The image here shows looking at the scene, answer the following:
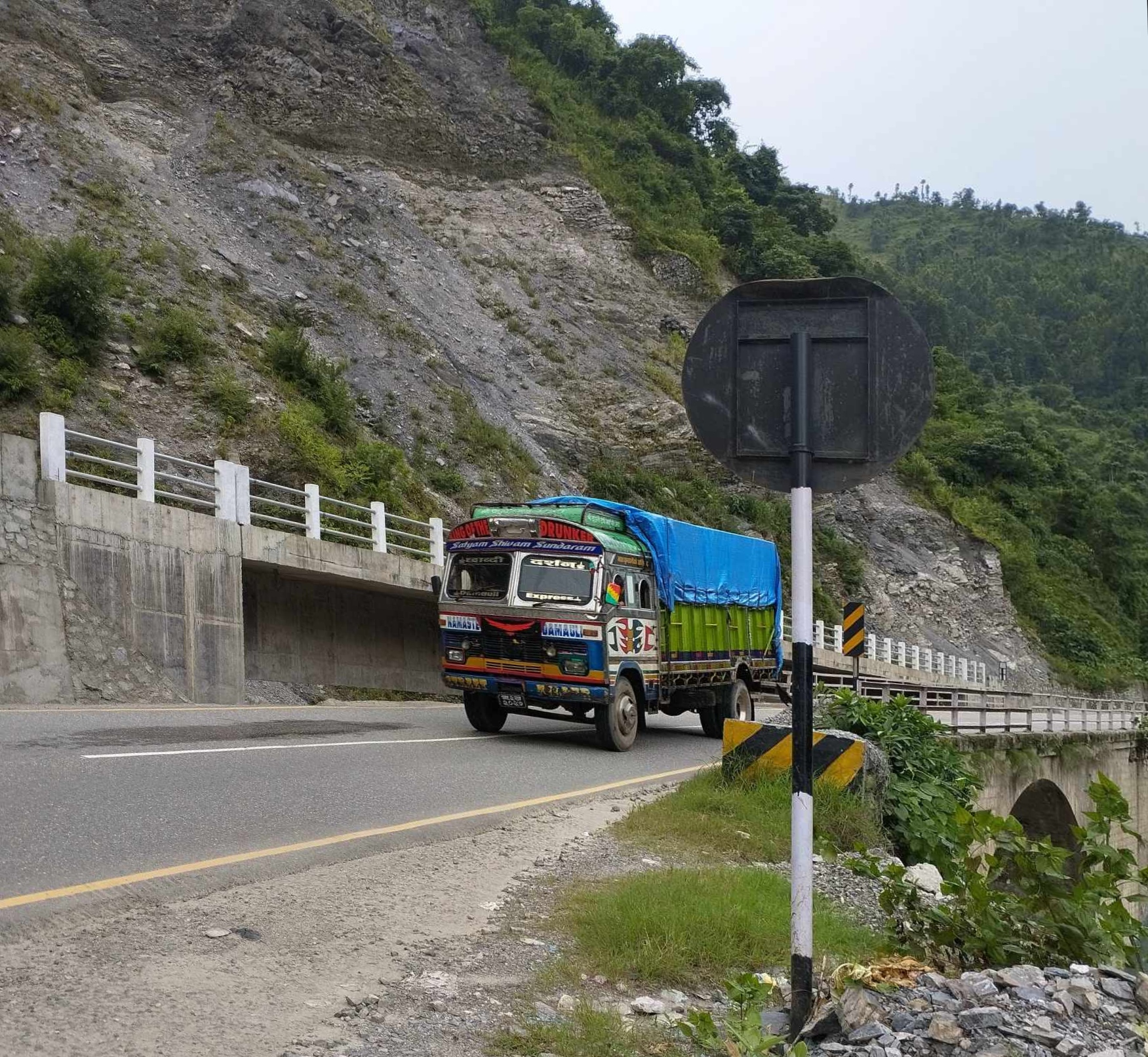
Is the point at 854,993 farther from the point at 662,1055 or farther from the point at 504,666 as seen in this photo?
the point at 504,666

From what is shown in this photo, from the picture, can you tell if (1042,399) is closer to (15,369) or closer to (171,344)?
(171,344)

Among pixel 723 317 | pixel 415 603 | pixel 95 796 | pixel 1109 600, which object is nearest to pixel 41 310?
pixel 415 603

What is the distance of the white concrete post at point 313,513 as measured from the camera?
66.3ft

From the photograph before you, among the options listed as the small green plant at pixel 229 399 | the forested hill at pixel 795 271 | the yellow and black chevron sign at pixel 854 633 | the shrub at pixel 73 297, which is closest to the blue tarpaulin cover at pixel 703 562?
the yellow and black chevron sign at pixel 854 633

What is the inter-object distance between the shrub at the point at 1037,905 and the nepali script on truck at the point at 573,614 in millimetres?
8422

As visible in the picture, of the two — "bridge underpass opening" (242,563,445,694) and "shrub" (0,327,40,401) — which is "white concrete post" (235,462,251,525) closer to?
"bridge underpass opening" (242,563,445,694)

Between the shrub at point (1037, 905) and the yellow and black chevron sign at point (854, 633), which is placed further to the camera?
the yellow and black chevron sign at point (854, 633)

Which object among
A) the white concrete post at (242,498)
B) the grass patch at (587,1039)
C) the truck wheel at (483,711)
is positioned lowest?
the truck wheel at (483,711)

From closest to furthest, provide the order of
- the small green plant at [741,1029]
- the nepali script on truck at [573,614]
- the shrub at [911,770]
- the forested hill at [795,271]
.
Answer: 1. the small green plant at [741,1029]
2. the shrub at [911,770]
3. the nepali script on truck at [573,614]
4. the forested hill at [795,271]

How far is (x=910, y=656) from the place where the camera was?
141 ft

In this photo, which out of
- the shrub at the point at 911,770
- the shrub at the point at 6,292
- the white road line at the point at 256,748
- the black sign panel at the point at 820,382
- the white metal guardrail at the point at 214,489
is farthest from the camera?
the shrub at the point at 6,292

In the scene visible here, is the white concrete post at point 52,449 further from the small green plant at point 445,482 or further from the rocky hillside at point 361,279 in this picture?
the small green plant at point 445,482

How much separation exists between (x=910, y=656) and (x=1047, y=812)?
59.6 ft

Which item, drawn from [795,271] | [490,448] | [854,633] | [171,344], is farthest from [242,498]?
[795,271]
